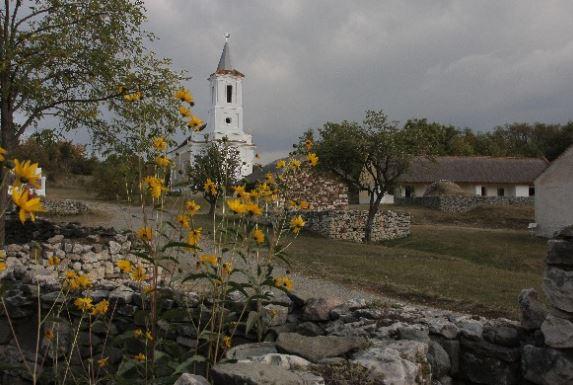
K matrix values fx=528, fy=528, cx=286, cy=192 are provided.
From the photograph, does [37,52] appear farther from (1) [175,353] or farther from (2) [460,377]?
(2) [460,377]

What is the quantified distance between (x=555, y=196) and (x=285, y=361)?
948 inches

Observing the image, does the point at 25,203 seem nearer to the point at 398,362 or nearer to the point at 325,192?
the point at 398,362

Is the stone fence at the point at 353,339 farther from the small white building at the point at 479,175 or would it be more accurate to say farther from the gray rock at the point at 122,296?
the small white building at the point at 479,175

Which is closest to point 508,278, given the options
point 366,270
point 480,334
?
point 366,270

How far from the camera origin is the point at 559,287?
14.1ft

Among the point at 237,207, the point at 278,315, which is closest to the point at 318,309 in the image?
the point at 278,315

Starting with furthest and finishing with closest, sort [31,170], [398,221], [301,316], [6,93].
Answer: [398,221]
[6,93]
[301,316]
[31,170]

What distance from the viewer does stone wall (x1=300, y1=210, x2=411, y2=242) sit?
24.3 meters

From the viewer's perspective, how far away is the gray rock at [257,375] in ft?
8.95

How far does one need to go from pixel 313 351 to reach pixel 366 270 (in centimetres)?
1017

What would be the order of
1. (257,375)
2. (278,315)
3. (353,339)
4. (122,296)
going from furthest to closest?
(122,296), (278,315), (353,339), (257,375)

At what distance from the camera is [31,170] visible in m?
2.02

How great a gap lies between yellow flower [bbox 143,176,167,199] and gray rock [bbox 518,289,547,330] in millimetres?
3356

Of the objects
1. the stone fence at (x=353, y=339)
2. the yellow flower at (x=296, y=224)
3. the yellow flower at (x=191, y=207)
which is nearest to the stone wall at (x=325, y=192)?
the stone fence at (x=353, y=339)
